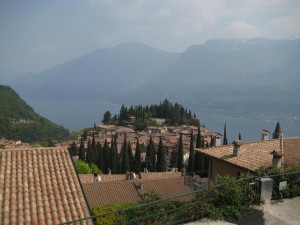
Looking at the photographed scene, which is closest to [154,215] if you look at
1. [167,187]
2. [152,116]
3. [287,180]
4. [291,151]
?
[287,180]

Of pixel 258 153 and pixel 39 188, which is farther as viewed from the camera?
pixel 258 153

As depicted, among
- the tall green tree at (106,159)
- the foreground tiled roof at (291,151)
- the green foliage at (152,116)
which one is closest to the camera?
the foreground tiled roof at (291,151)

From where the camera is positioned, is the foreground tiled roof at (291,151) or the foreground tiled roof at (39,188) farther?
the foreground tiled roof at (291,151)

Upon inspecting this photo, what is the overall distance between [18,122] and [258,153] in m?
98.6

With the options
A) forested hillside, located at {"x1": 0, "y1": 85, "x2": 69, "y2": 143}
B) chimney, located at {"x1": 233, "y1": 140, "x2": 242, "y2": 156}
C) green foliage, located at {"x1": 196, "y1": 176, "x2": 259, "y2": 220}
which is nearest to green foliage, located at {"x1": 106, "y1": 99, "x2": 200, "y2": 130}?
forested hillside, located at {"x1": 0, "y1": 85, "x2": 69, "y2": 143}

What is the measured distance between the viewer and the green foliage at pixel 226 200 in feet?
25.4

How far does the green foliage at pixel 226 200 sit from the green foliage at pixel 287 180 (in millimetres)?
922

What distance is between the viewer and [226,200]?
8117 millimetres

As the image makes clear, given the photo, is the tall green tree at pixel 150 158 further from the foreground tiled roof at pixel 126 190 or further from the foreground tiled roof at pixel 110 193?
the foreground tiled roof at pixel 110 193

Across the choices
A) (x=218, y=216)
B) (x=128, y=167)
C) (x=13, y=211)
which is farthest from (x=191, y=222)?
(x=128, y=167)

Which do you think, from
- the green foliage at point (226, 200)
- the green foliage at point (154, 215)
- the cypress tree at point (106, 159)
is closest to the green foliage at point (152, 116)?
the cypress tree at point (106, 159)

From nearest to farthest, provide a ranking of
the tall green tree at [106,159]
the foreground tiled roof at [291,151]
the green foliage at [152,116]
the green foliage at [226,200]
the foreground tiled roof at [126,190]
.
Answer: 1. the green foliage at [226,200]
2. the foreground tiled roof at [291,151]
3. the foreground tiled roof at [126,190]
4. the tall green tree at [106,159]
5. the green foliage at [152,116]

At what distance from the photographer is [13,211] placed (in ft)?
26.0

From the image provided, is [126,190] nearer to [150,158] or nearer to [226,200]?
[226,200]
